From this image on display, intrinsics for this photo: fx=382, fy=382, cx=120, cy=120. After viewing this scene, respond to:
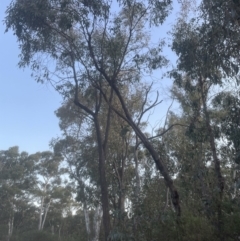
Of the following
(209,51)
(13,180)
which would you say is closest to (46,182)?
(13,180)

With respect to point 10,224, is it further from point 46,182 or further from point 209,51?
point 209,51

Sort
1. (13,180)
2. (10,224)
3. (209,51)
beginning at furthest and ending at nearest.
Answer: (10,224), (13,180), (209,51)

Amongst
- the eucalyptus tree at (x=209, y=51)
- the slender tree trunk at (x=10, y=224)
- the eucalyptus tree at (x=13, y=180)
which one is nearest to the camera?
the eucalyptus tree at (x=209, y=51)

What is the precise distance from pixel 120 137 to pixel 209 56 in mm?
8356

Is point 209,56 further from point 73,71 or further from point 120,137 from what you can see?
point 120,137

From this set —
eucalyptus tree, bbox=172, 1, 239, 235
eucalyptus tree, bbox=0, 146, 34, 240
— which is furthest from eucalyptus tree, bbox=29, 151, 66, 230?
eucalyptus tree, bbox=172, 1, 239, 235

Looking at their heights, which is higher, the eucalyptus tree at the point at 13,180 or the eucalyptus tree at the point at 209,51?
the eucalyptus tree at the point at 13,180

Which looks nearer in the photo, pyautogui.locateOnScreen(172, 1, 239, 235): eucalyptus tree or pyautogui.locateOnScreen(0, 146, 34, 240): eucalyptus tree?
pyautogui.locateOnScreen(172, 1, 239, 235): eucalyptus tree

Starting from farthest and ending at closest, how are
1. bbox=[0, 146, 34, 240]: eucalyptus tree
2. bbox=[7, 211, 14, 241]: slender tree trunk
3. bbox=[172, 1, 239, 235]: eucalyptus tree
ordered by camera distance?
bbox=[7, 211, 14, 241]: slender tree trunk → bbox=[0, 146, 34, 240]: eucalyptus tree → bbox=[172, 1, 239, 235]: eucalyptus tree

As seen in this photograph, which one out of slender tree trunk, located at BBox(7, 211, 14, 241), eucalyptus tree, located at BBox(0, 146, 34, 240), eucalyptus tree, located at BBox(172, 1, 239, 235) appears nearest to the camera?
eucalyptus tree, located at BBox(172, 1, 239, 235)

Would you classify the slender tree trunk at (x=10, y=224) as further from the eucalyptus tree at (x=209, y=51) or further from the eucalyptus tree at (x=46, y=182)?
Answer: the eucalyptus tree at (x=209, y=51)

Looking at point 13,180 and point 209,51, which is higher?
point 13,180

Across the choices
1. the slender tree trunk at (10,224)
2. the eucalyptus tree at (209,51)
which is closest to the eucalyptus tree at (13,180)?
the slender tree trunk at (10,224)

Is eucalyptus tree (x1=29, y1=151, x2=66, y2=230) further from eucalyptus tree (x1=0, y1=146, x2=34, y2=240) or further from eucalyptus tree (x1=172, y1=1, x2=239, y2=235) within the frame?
eucalyptus tree (x1=172, y1=1, x2=239, y2=235)
